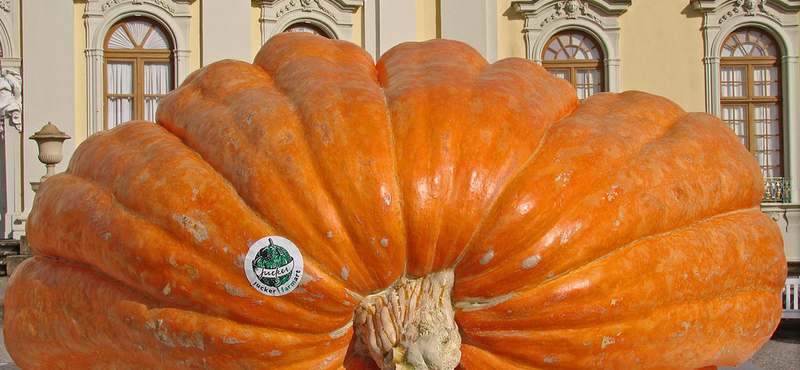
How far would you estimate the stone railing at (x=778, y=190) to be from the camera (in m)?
13.4

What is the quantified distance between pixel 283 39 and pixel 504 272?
1.20 meters

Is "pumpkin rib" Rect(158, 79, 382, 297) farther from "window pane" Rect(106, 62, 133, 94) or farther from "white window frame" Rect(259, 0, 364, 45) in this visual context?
"window pane" Rect(106, 62, 133, 94)

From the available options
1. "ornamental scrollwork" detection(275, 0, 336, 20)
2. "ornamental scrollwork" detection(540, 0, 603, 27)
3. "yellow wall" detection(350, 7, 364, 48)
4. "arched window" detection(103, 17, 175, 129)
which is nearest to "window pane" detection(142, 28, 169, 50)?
"arched window" detection(103, 17, 175, 129)

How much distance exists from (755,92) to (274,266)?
578 inches

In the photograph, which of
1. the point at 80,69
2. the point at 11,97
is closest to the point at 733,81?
the point at 80,69

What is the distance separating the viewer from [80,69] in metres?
12.9

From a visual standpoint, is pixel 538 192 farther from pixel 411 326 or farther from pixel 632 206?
pixel 411 326

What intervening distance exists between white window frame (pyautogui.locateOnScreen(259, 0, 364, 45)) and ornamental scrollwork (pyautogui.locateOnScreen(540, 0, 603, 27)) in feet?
12.8

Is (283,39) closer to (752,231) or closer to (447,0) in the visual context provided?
(752,231)

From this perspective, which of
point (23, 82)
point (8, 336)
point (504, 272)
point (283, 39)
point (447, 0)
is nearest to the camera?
point (504, 272)

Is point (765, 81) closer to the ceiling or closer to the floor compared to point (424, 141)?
closer to the ceiling

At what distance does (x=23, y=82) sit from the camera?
1247 centimetres

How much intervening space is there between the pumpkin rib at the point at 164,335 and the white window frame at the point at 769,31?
544 inches

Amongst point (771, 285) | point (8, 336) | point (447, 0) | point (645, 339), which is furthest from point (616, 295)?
point (447, 0)
